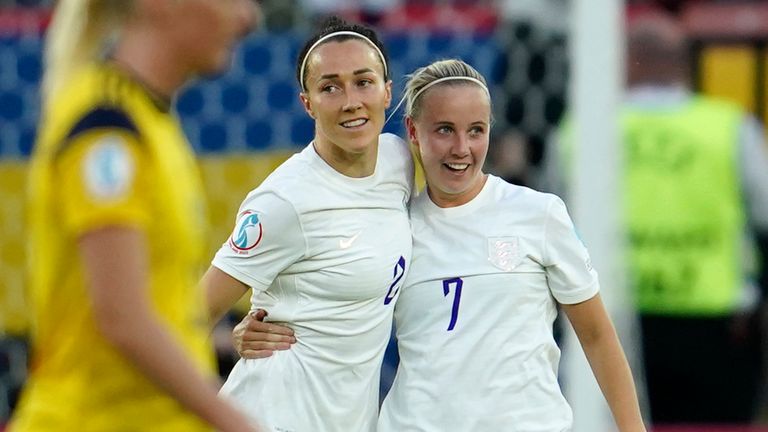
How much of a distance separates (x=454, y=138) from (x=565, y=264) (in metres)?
0.33

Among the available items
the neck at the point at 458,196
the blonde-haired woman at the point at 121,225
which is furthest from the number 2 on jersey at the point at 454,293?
the blonde-haired woman at the point at 121,225

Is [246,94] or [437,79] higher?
[437,79]

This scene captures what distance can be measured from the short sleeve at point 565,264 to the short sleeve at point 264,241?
48cm

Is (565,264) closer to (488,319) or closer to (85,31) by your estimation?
(488,319)

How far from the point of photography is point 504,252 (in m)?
3.03

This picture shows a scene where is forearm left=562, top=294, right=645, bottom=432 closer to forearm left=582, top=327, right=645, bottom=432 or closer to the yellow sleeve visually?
forearm left=582, top=327, right=645, bottom=432

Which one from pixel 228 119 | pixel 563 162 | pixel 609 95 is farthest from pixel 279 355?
pixel 228 119

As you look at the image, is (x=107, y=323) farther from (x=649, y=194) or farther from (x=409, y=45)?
(x=409, y=45)

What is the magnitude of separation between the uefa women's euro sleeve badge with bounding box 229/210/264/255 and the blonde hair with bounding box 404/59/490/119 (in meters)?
0.41

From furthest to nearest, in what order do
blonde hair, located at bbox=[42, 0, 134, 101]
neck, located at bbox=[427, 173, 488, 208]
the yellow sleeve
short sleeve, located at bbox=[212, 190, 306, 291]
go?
neck, located at bbox=[427, 173, 488, 208] → short sleeve, located at bbox=[212, 190, 306, 291] → blonde hair, located at bbox=[42, 0, 134, 101] → the yellow sleeve

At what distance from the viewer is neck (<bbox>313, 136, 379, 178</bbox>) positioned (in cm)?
305

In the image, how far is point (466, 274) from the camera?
119 inches

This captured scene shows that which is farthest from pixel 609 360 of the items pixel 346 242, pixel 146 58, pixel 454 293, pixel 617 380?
pixel 146 58

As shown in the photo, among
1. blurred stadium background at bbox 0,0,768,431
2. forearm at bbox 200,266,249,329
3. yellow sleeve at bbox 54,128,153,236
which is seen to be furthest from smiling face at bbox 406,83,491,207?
blurred stadium background at bbox 0,0,768,431
